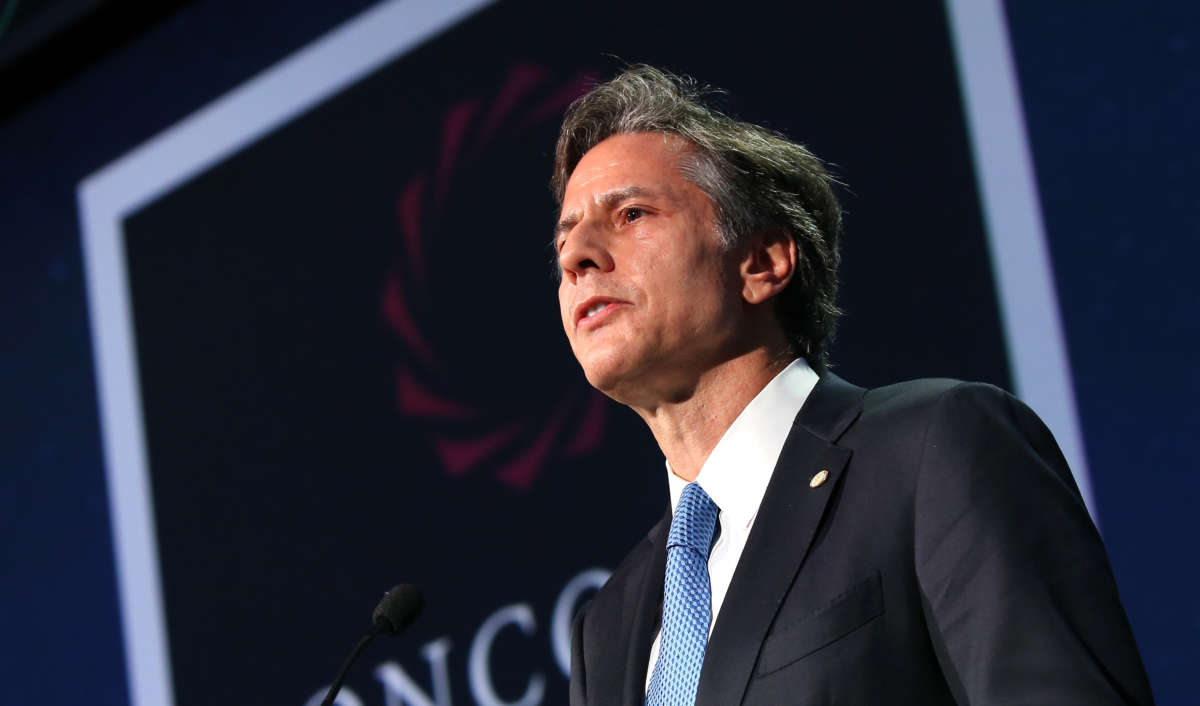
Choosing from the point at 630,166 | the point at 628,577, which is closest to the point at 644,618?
the point at 628,577

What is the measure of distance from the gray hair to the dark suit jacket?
0.34m

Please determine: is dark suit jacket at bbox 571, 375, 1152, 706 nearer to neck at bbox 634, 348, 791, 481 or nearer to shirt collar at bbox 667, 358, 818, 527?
shirt collar at bbox 667, 358, 818, 527

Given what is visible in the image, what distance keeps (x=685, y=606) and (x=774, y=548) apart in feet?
0.48

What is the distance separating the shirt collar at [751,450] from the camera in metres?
1.49

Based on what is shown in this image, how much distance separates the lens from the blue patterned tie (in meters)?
1.39

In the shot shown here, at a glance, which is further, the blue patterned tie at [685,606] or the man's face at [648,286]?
the man's face at [648,286]

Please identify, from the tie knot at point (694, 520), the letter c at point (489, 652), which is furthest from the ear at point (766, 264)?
the letter c at point (489, 652)

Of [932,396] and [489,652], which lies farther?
[489,652]

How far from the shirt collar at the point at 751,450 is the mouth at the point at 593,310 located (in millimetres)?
195

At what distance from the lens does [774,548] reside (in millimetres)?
1338

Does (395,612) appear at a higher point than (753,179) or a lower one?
lower

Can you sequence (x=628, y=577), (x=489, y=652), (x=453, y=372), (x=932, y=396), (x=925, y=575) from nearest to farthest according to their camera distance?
(x=925, y=575) < (x=932, y=396) < (x=628, y=577) < (x=489, y=652) < (x=453, y=372)

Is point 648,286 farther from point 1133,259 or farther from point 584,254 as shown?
point 1133,259

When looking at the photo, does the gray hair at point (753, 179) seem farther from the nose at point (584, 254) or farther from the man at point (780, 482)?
the nose at point (584, 254)
